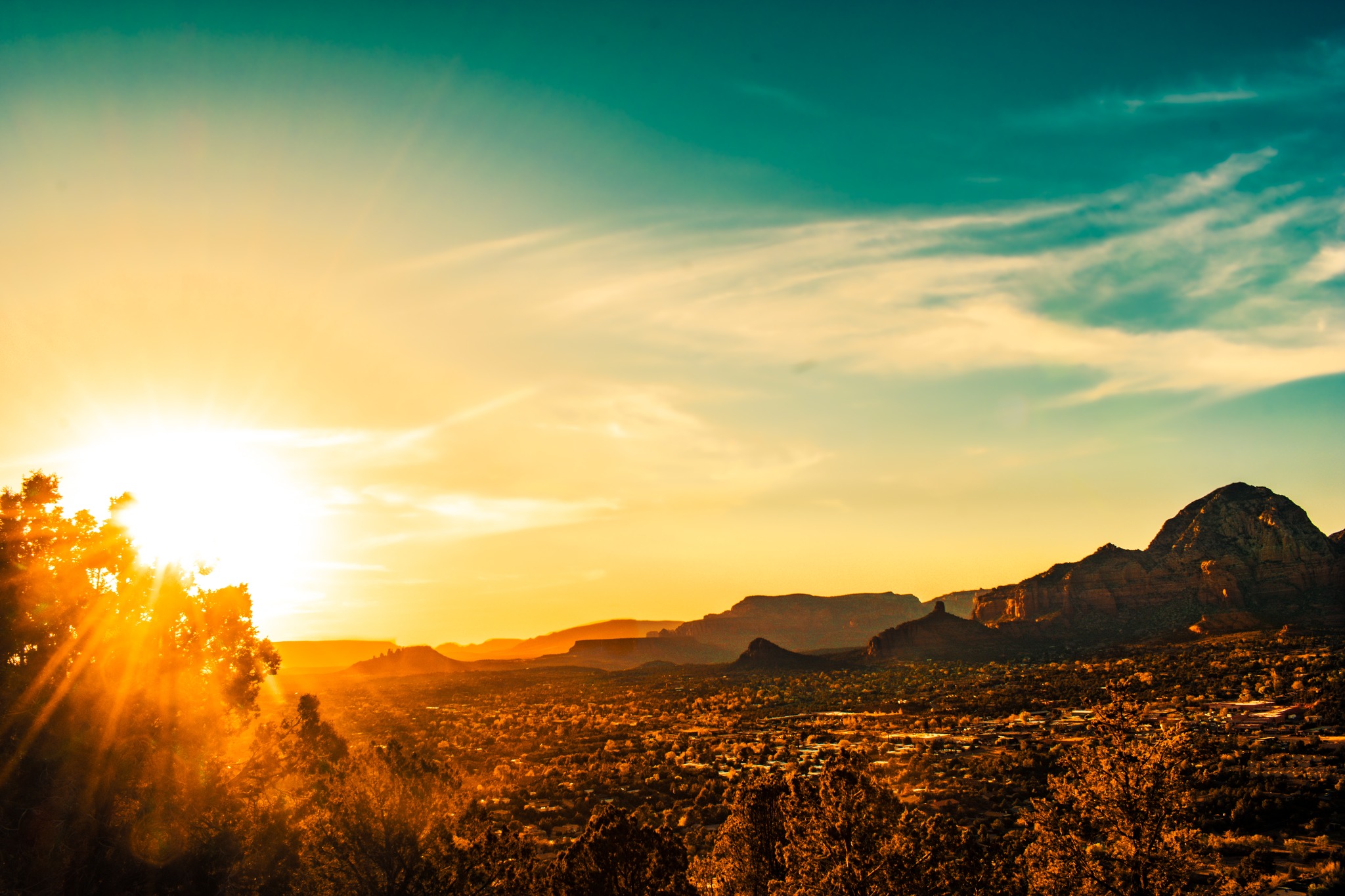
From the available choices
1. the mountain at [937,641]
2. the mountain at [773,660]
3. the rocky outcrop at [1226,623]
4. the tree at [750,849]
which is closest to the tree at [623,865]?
the tree at [750,849]

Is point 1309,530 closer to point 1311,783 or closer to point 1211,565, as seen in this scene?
point 1211,565

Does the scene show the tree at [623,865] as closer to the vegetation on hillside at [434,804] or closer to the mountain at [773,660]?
the vegetation on hillside at [434,804]

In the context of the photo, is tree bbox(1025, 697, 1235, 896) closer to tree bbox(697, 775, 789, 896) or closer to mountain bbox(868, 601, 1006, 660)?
tree bbox(697, 775, 789, 896)

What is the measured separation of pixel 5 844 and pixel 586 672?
5718 inches

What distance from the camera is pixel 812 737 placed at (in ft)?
176

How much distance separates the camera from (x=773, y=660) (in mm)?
130125

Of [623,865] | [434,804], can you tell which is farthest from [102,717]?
[623,865]

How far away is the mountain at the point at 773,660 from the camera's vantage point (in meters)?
124

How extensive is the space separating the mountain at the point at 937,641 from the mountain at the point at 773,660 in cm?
1006

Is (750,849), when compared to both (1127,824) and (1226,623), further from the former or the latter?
(1226,623)

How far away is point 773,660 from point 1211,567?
70877 millimetres

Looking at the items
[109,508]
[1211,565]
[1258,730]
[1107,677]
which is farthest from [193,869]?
[1211,565]

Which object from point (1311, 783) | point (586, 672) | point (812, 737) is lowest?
point (586, 672)

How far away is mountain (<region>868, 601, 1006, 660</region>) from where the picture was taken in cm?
11775
